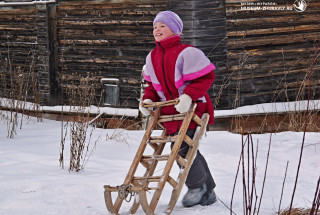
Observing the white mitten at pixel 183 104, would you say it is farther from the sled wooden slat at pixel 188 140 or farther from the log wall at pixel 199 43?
the log wall at pixel 199 43

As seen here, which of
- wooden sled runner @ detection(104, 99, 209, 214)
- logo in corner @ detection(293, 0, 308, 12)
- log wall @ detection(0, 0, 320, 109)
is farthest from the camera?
logo in corner @ detection(293, 0, 308, 12)

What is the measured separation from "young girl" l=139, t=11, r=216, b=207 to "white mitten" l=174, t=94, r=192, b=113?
7 cm

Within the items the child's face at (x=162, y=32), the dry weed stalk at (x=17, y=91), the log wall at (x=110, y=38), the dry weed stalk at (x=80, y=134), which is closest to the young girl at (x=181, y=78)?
the child's face at (x=162, y=32)

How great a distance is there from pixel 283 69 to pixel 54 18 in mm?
4745

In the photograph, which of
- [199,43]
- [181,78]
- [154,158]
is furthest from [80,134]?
[199,43]

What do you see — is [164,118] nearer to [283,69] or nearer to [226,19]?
[226,19]

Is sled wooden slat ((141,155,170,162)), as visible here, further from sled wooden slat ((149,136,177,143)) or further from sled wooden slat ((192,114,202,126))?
sled wooden slat ((192,114,202,126))

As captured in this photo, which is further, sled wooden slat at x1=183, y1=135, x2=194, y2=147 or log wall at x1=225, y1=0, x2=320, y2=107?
log wall at x1=225, y1=0, x2=320, y2=107

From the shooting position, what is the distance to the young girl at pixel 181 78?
10.7 feet

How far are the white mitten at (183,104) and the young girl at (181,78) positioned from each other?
0.07m

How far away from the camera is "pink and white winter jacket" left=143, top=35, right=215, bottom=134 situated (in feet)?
10.7

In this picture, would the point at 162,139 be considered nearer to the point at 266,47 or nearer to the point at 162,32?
the point at 162,32

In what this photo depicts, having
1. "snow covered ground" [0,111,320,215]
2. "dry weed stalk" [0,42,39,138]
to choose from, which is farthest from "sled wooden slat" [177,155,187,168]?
"dry weed stalk" [0,42,39,138]

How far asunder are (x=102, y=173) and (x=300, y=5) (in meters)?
5.74
